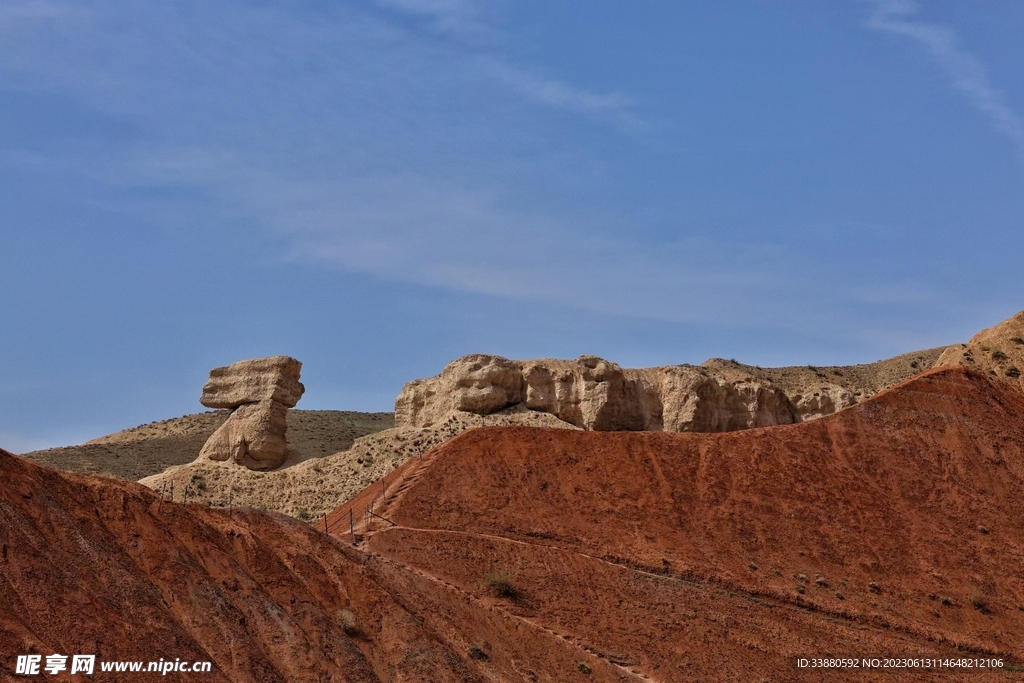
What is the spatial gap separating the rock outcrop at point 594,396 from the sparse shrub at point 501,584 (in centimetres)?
2231

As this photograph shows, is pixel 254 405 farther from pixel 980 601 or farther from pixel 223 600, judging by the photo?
pixel 223 600

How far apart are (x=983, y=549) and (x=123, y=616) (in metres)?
29.5

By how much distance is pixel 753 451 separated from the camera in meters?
52.5

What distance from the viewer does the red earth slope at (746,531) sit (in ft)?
137

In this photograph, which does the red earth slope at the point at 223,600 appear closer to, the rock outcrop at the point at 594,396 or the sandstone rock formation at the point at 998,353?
the rock outcrop at the point at 594,396

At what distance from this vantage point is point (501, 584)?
41188mm

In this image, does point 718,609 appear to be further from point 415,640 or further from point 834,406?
point 834,406

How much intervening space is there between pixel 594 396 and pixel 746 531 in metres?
17.3

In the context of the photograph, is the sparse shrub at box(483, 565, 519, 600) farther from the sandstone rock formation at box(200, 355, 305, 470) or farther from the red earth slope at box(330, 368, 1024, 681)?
the sandstone rock formation at box(200, 355, 305, 470)

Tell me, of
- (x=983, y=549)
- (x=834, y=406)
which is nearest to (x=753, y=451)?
(x=983, y=549)

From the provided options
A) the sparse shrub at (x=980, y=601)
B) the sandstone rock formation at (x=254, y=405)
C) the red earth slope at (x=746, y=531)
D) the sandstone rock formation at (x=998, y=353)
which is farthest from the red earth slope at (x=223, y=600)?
the sandstone rock formation at (x=998, y=353)

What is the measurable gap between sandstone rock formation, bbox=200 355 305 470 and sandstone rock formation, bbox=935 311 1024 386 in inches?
933

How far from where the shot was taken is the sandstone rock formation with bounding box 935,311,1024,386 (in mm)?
58594

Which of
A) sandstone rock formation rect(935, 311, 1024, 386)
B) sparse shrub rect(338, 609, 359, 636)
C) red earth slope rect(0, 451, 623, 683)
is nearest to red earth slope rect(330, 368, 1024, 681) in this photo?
sandstone rock formation rect(935, 311, 1024, 386)
